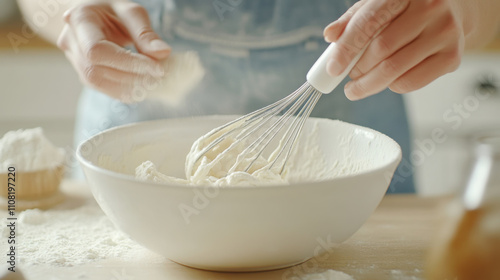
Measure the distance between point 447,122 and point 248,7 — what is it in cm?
124

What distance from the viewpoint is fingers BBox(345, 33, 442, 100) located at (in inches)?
23.6

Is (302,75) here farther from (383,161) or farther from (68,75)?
(68,75)

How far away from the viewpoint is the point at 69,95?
6.26 ft

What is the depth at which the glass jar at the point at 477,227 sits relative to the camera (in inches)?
15.5

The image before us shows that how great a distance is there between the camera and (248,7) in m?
0.95

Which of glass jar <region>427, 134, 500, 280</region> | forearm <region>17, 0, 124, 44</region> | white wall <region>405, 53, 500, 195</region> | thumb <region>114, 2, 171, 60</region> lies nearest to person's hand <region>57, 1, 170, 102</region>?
thumb <region>114, 2, 171, 60</region>

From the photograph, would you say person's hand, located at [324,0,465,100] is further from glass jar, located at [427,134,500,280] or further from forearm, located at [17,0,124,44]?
forearm, located at [17,0,124,44]

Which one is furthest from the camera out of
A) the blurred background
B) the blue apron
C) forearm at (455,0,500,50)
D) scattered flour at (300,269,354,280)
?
the blurred background

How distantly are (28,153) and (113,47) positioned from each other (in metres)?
0.20

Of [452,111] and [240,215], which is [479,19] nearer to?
[240,215]

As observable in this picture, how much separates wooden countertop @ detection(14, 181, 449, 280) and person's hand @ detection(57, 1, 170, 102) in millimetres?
280

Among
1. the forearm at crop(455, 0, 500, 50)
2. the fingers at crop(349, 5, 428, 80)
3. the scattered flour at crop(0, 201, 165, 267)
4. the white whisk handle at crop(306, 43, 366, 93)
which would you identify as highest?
the forearm at crop(455, 0, 500, 50)

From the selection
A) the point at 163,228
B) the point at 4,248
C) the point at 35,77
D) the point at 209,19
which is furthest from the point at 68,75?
the point at 163,228

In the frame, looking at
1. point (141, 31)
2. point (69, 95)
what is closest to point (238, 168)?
point (141, 31)
